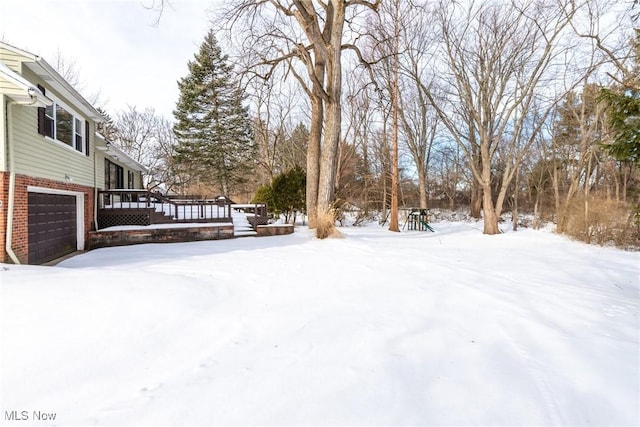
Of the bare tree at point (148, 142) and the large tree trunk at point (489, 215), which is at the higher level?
the bare tree at point (148, 142)

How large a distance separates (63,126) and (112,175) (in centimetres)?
777

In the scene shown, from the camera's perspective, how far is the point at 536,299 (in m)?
4.19

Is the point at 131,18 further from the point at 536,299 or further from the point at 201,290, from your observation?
the point at 536,299

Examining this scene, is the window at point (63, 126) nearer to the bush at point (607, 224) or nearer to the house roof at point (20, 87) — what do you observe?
the house roof at point (20, 87)

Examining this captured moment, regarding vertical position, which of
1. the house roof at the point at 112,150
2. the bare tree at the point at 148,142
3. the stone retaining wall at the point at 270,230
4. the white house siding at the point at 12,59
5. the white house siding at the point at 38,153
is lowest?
the stone retaining wall at the point at 270,230

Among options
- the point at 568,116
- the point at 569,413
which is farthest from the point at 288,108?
the point at 569,413

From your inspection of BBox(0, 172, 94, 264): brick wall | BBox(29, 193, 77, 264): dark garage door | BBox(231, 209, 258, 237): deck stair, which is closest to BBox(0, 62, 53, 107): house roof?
BBox(0, 172, 94, 264): brick wall

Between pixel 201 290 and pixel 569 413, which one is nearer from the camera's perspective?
pixel 569 413

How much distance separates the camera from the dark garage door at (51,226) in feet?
21.1

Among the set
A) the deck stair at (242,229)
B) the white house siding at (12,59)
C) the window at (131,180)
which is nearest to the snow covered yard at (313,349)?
the white house siding at (12,59)

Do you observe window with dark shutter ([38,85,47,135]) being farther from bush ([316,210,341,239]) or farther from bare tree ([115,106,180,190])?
bare tree ([115,106,180,190])

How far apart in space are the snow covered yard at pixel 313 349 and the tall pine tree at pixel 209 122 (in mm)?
22372

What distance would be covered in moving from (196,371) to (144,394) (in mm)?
379

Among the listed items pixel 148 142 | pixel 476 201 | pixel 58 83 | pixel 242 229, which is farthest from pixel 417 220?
pixel 148 142
